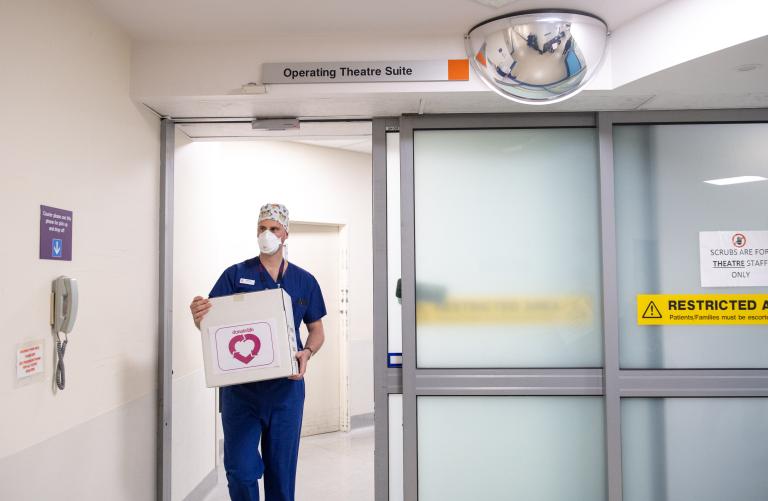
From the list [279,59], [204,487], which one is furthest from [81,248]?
[204,487]

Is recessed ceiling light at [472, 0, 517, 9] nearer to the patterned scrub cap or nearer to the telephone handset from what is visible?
the patterned scrub cap

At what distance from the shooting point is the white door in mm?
5172

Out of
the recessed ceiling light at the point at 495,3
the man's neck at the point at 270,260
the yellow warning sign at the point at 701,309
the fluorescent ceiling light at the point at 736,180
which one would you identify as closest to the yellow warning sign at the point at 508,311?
the yellow warning sign at the point at 701,309

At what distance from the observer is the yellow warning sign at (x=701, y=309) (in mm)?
2822

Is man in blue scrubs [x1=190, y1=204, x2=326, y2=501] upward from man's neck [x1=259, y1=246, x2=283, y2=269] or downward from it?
downward

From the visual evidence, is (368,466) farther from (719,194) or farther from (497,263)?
(719,194)

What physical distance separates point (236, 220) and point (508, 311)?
253 centimetres

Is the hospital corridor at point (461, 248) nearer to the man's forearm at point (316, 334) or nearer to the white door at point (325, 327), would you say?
the man's forearm at point (316, 334)

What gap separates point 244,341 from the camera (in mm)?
2473

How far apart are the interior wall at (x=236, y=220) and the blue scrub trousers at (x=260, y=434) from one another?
688 mm

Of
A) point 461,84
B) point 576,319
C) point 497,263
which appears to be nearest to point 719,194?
Answer: point 576,319

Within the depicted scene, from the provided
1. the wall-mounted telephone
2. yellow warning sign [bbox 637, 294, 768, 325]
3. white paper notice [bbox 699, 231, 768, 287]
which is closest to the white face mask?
the wall-mounted telephone

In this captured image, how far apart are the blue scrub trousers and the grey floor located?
3.66 ft

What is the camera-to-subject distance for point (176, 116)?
9.64 ft
